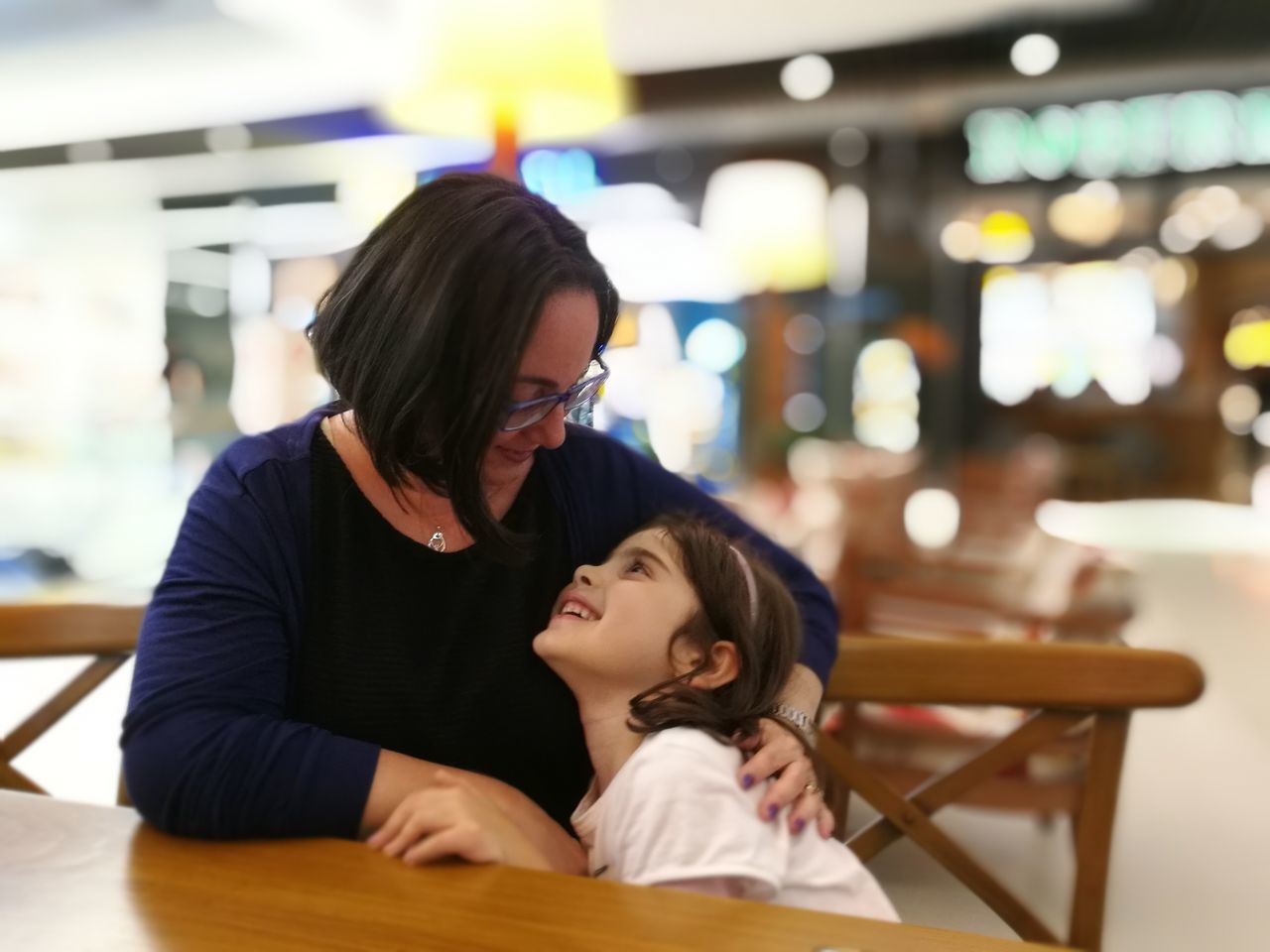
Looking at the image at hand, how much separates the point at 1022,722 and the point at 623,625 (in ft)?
1.85

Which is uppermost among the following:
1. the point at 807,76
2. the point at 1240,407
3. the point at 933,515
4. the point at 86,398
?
the point at 807,76

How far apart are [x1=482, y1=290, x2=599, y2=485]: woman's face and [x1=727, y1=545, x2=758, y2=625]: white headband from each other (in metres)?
0.28

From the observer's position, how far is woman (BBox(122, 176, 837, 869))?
1.12 metres

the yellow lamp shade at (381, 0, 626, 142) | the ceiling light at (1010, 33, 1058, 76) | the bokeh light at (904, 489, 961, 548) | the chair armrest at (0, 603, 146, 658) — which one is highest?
the ceiling light at (1010, 33, 1058, 76)

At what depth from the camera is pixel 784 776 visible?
1.20 metres

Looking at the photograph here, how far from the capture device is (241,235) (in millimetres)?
9258

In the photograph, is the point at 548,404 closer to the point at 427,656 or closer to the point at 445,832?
the point at 427,656

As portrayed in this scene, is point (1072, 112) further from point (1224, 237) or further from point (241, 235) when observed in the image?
point (241, 235)

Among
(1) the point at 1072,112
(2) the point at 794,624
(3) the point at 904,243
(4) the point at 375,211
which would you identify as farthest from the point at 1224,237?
(2) the point at 794,624

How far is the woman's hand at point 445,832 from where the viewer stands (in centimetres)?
103

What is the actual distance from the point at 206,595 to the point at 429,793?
1.07ft

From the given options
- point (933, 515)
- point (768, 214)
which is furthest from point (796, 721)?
point (933, 515)

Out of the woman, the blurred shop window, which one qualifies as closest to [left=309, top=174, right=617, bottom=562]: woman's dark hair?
the woman

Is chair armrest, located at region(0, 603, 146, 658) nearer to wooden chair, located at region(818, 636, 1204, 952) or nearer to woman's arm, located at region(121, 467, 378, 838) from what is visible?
woman's arm, located at region(121, 467, 378, 838)
